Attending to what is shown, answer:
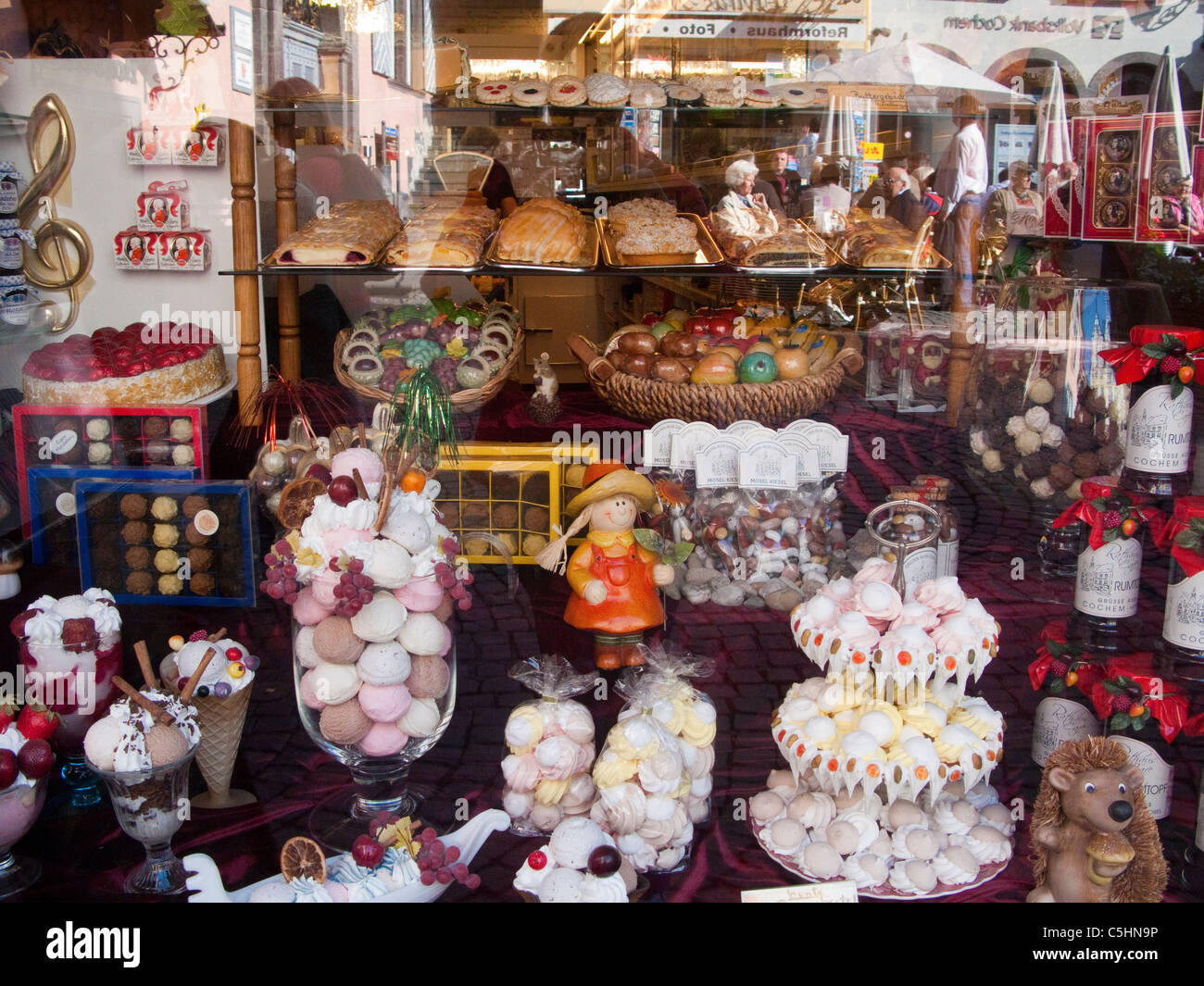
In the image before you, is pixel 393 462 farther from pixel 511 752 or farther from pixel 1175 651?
pixel 1175 651

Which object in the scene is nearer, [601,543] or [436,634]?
[436,634]

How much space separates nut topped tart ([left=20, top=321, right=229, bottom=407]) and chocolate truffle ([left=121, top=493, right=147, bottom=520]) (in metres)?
0.41

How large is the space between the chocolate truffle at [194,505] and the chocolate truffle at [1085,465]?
2471 millimetres

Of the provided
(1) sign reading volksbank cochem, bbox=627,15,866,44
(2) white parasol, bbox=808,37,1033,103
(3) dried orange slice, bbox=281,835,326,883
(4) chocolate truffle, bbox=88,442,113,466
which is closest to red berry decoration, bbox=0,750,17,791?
(3) dried orange slice, bbox=281,835,326,883

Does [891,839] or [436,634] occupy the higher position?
[436,634]

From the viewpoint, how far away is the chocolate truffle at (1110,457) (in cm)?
298

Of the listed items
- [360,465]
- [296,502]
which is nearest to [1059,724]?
[360,465]

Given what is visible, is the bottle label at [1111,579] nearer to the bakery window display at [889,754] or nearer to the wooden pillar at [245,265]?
the bakery window display at [889,754]

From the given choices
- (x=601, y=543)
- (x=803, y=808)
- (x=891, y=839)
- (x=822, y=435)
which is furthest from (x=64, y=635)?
(x=822, y=435)

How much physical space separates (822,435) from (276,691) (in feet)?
5.51

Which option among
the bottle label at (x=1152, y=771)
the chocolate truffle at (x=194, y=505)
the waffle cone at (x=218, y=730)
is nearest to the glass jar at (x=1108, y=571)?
the bottle label at (x=1152, y=771)

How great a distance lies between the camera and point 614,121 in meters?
3.72
